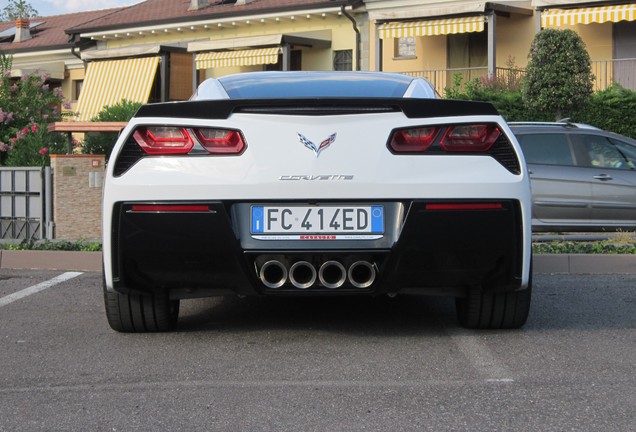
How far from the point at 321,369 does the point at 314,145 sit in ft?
3.38

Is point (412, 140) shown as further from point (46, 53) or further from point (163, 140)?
point (46, 53)

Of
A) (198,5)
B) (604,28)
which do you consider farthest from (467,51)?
(198,5)

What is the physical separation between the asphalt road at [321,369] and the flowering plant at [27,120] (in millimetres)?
9555

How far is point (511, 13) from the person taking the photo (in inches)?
1053

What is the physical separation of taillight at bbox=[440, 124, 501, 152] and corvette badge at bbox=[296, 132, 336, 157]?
0.51m

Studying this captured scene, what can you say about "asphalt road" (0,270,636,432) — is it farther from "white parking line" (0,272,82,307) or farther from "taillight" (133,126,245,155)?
"taillight" (133,126,245,155)

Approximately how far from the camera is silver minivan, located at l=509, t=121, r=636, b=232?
11523 mm

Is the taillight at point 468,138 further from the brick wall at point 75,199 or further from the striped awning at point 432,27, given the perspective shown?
the striped awning at point 432,27

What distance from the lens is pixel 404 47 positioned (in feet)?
96.0

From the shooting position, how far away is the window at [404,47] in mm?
29031

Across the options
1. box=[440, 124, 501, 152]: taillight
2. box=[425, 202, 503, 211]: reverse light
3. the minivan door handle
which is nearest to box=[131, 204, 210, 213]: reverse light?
box=[425, 202, 503, 211]: reverse light

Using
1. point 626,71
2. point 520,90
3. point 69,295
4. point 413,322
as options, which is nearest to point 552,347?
point 413,322

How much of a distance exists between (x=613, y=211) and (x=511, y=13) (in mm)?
16073

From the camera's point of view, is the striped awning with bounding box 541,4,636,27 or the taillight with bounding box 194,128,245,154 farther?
the striped awning with bounding box 541,4,636,27
